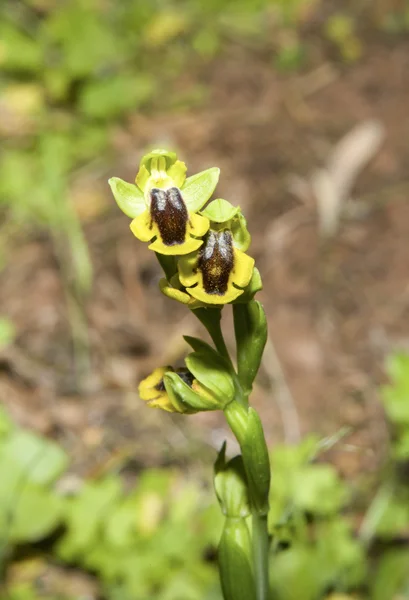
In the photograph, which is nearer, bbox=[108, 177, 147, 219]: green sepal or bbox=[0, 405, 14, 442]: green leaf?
bbox=[108, 177, 147, 219]: green sepal

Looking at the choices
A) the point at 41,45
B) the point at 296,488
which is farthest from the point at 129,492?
the point at 41,45

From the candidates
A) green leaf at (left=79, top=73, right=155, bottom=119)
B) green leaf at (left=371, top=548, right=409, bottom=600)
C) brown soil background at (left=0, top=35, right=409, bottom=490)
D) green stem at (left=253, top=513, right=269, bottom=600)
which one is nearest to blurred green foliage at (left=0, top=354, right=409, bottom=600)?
green leaf at (left=371, top=548, right=409, bottom=600)

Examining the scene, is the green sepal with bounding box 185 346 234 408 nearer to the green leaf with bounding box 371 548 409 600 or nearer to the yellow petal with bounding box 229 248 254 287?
the yellow petal with bounding box 229 248 254 287

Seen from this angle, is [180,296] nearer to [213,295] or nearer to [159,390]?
[213,295]

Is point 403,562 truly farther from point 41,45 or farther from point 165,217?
point 41,45

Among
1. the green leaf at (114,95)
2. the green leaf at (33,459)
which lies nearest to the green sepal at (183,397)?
the green leaf at (33,459)

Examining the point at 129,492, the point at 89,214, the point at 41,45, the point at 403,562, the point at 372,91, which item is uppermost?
the point at 41,45

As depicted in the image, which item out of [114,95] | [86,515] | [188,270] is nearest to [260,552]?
[188,270]
